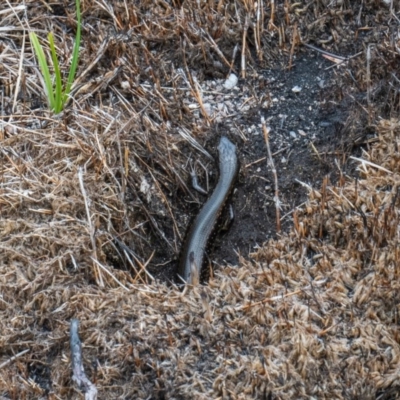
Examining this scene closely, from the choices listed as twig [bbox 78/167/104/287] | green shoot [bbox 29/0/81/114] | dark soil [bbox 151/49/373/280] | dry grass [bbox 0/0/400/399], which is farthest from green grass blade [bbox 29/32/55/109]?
dark soil [bbox 151/49/373/280]

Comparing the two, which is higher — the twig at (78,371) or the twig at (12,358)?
the twig at (78,371)

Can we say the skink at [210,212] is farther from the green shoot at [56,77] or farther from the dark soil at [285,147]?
the green shoot at [56,77]

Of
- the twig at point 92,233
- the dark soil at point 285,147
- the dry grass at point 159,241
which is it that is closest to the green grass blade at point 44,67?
the dry grass at point 159,241

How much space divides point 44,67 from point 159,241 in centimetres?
126

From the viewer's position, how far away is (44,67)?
468cm

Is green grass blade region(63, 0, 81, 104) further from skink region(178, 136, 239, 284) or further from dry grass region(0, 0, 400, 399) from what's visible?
skink region(178, 136, 239, 284)

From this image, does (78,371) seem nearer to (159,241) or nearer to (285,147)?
(159,241)

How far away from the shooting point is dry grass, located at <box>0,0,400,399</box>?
3592 millimetres

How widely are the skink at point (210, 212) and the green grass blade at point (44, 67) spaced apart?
1107 mm

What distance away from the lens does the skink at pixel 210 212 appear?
180 inches

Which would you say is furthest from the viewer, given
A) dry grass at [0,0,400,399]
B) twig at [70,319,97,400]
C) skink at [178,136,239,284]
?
skink at [178,136,239,284]

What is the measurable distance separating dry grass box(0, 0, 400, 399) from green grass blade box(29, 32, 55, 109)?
14 cm

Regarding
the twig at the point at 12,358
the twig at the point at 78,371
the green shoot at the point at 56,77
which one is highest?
the green shoot at the point at 56,77

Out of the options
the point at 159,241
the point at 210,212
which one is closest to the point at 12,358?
the point at 159,241
